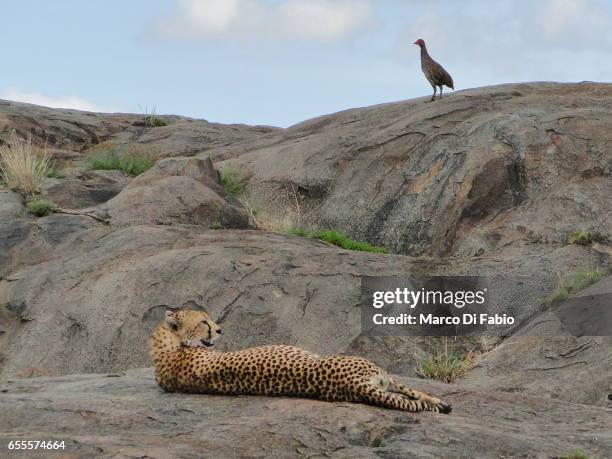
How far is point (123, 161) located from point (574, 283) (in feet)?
36.5

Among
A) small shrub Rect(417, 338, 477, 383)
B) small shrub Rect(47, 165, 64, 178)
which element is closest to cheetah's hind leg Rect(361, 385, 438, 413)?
small shrub Rect(417, 338, 477, 383)

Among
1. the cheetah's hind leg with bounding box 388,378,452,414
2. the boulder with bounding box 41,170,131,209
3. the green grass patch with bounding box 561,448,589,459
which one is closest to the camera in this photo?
the green grass patch with bounding box 561,448,589,459

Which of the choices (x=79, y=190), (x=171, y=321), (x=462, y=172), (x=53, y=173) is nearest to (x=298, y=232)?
(x=462, y=172)

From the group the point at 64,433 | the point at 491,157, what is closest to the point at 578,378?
the point at 64,433

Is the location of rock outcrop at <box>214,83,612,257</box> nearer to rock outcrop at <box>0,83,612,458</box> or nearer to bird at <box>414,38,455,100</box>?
rock outcrop at <box>0,83,612,458</box>

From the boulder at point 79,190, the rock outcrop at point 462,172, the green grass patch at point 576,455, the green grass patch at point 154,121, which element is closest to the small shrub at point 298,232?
the rock outcrop at point 462,172

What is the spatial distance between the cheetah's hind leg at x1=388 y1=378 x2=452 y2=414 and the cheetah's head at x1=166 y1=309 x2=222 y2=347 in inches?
68.6

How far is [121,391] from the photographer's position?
9.38 m

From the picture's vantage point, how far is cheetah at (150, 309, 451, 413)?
324 inches

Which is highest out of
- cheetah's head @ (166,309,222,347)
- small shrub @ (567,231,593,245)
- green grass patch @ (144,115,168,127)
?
green grass patch @ (144,115,168,127)

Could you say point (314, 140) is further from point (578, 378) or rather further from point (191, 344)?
point (191, 344)

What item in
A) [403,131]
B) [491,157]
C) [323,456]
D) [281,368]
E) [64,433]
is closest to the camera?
[323,456]

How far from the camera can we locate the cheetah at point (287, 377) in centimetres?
822

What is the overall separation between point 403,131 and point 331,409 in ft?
46.3
